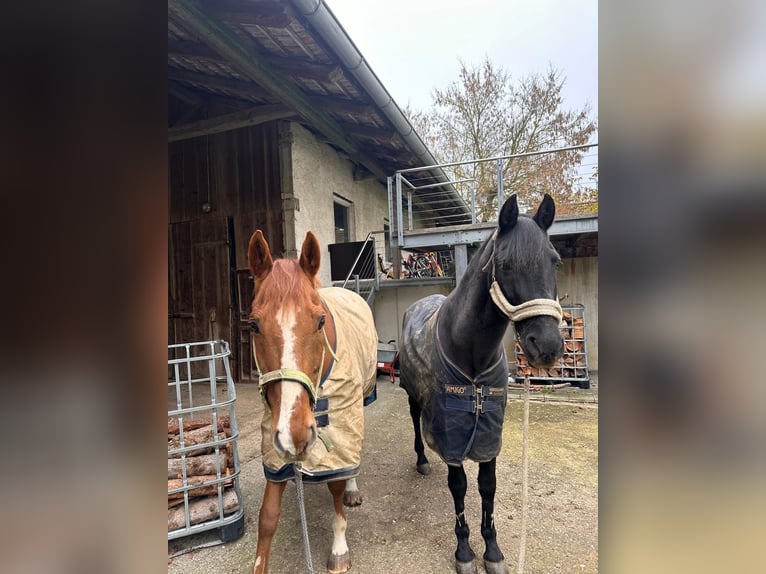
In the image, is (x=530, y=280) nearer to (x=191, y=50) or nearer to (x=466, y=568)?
(x=466, y=568)

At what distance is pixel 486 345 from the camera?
1824 mm

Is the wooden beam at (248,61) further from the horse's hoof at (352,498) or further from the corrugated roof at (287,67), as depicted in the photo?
the horse's hoof at (352,498)

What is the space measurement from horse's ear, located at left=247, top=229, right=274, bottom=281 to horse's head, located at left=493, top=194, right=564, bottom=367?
1.02m

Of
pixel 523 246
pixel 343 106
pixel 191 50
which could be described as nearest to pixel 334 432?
pixel 523 246

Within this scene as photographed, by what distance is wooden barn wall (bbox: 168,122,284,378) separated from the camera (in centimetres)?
574

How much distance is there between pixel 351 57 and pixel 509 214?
3205mm

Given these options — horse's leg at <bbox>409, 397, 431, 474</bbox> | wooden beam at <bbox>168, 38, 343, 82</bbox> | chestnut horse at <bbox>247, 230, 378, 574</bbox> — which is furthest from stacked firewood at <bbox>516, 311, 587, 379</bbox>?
wooden beam at <bbox>168, 38, 343, 82</bbox>

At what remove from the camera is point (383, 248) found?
360 inches

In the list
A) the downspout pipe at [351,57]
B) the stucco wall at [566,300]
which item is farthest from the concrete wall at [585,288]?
the downspout pipe at [351,57]

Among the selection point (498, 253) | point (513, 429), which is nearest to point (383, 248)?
point (513, 429)
